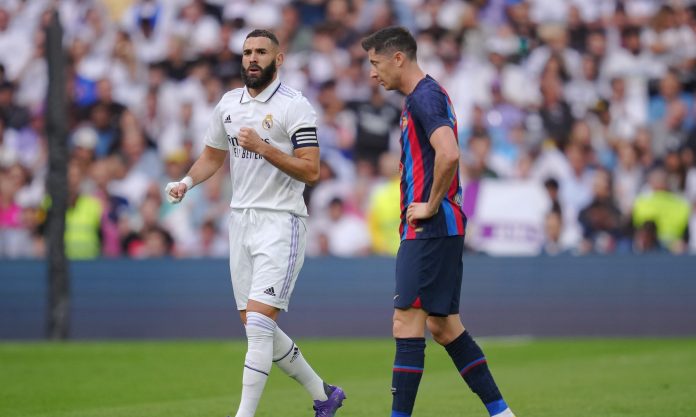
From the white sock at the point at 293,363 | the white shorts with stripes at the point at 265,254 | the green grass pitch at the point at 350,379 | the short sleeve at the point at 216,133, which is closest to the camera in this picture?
the white shorts with stripes at the point at 265,254

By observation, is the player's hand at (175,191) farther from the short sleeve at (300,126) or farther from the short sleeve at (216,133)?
the short sleeve at (300,126)

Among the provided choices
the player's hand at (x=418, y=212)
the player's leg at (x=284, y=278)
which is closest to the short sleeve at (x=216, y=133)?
the player's leg at (x=284, y=278)

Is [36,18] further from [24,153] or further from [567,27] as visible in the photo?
[567,27]

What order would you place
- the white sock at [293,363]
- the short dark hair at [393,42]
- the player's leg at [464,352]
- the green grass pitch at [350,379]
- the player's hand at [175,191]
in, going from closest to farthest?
the short dark hair at [393,42], the player's leg at [464,352], the player's hand at [175,191], the white sock at [293,363], the green grass pitch at [350,379]

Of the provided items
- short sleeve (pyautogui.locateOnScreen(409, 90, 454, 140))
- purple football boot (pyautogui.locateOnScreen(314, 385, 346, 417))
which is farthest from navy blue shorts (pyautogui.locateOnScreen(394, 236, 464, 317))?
purple football boot (pyautogui.locateOnScreen(314, 385, 346, 417))

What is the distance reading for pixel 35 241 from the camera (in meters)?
18.0

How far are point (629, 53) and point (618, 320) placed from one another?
15.8ft

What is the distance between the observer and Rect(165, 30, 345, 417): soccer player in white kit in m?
8.09

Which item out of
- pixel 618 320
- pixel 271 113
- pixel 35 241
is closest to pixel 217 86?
pixel 35 241

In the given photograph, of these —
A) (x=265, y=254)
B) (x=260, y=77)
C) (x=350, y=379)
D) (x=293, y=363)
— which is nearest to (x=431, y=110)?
(x=260, y=77)

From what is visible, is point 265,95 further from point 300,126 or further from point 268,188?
point 268,188

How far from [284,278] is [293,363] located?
0.66 m

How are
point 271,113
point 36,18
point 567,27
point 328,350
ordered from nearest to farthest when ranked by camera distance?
point 271,113, point 328,350, point 567,27, point 36,18

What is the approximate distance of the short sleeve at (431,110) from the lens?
24.2ft
